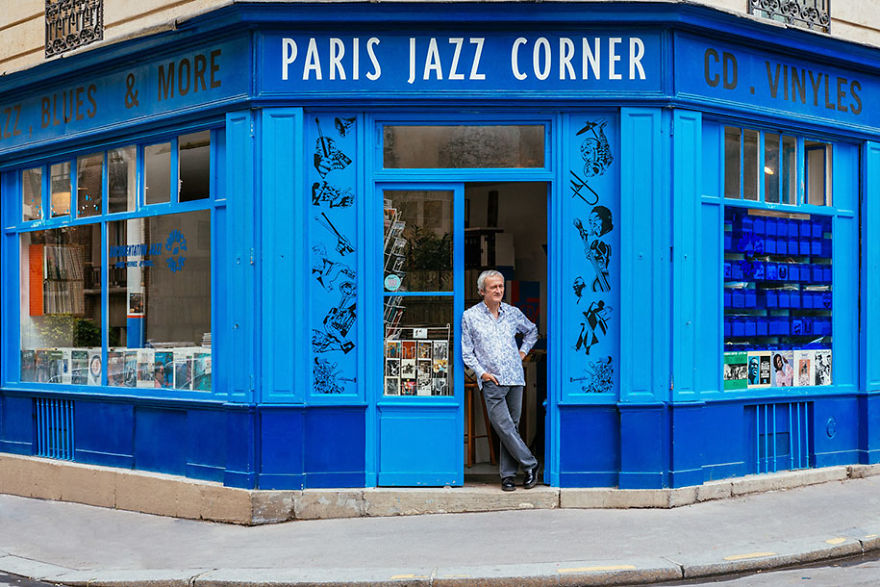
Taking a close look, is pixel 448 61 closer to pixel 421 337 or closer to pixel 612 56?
pixel 612 56

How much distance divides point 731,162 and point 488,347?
108 inches

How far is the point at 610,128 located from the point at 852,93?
2.89m

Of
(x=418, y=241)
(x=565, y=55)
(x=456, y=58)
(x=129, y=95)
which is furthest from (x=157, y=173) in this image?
(x=565, y=55)

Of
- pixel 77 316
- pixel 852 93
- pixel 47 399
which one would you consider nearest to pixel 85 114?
pixel 77 316

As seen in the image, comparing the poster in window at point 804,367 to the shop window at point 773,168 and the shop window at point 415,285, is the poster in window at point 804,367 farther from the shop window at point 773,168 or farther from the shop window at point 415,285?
the shop window at point 415,285

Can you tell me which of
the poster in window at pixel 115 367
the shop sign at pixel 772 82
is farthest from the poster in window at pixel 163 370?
the shop sign at pixel 772 82

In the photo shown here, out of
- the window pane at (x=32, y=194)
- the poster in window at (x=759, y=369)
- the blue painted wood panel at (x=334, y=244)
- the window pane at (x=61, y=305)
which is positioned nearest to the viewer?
the blue painted wood panel at (x=334, y=244)

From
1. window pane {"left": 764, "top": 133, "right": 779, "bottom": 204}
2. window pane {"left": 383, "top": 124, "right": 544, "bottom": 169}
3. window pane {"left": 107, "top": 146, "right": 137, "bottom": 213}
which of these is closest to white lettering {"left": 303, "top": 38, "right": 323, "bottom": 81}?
window pane {"left": 383, "top": 124, "right": 544, "bottom": 169}

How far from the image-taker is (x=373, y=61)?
8.46 meters

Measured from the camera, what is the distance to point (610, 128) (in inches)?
335

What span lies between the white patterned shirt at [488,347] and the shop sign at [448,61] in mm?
1887

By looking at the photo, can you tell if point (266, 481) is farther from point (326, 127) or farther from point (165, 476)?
point (326, 127)

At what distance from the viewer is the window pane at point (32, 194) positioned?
10805 millimetres

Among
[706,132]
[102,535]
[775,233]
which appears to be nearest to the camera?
[102,535]
